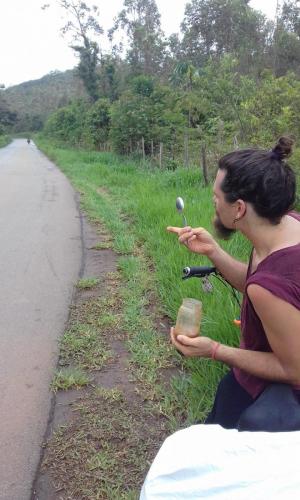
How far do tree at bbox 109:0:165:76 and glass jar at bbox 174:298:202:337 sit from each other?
25813 mm

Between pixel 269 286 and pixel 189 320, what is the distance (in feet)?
1.52

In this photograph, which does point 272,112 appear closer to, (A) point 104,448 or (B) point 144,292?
(B) point 144,292

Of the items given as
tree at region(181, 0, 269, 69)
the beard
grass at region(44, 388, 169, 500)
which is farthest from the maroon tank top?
tree at region(181, 0, 269, 69)

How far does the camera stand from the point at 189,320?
1732 millimetres

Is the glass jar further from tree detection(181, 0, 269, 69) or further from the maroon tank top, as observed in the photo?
tree detection(181, 0, 269, 69)

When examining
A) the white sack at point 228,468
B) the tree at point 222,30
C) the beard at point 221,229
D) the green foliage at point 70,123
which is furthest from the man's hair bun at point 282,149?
the green foliage at point 70,123

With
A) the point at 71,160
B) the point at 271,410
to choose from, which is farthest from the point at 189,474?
the point at 71,160

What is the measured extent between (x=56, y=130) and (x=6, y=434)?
4003 centimetres

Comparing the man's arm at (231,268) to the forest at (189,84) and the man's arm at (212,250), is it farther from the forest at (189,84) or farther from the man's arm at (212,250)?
the forest at (189,84)

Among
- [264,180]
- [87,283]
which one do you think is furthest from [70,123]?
[264,180]

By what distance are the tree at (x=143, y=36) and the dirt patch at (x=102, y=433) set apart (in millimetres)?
24952

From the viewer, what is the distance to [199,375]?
8.36 feet

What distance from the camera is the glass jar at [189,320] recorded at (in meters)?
1.72

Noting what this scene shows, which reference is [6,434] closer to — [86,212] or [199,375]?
[199,375]
